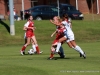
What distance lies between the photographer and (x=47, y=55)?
75.0ft

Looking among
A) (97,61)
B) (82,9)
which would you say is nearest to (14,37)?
(97,61)

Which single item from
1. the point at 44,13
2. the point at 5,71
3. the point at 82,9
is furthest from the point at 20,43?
the point at 82,9

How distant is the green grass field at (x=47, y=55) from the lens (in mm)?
15264

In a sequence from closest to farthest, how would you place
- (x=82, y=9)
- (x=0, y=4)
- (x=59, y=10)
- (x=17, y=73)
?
(x=17, y=73) → (x=59, y=10) → (x=0, y=4) → (x=82, y=9)

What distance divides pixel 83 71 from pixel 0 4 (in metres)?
48.3

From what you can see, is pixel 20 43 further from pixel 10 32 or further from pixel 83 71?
pixel 83 71

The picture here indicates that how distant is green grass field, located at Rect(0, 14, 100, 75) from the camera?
15264 millimetres

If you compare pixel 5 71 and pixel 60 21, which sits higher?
pixel 60 21

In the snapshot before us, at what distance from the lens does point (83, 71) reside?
49.3ft

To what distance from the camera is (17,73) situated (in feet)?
47.5

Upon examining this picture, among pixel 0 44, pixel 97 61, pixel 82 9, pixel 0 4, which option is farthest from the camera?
pixel 82 9

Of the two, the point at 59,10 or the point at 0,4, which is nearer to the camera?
the point at 59,10

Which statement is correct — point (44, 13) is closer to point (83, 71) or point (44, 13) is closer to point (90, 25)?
point (90, 25)

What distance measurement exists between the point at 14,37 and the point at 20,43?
1.52 m
